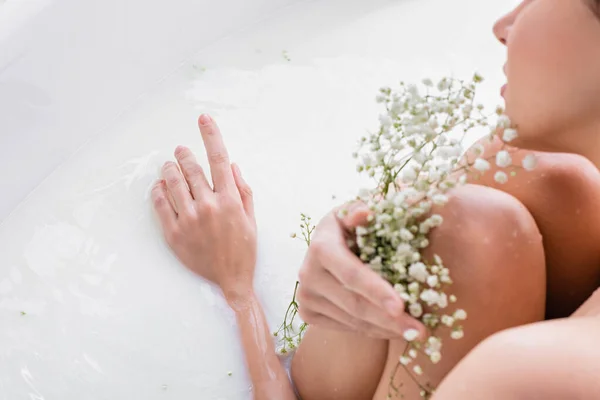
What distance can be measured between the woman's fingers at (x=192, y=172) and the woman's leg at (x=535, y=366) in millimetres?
783

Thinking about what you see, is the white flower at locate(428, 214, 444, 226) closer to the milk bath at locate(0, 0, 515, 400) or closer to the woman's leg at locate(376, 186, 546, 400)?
the woman's leg at locate(376, 186, 546, 400)

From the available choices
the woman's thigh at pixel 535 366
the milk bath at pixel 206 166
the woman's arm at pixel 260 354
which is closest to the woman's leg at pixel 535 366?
the woman's thigh at pixel 535 366

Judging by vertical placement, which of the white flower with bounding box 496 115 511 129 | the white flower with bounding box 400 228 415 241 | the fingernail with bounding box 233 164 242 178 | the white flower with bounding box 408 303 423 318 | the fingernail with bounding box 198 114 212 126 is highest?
the fingernail with bounding box 198 114 212 126

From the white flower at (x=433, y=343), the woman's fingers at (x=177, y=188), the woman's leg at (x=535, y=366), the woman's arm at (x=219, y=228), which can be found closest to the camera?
the woman's leg at (x=535, y=366)

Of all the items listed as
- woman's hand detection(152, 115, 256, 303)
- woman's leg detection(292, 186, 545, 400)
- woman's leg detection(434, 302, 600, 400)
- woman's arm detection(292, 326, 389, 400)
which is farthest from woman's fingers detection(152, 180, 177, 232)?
woman's leg detection(434, 302, 600, 400)

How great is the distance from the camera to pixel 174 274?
1.39 metres

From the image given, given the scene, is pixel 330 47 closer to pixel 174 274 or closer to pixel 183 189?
pixel 183 189

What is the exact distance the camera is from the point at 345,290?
2.82ft

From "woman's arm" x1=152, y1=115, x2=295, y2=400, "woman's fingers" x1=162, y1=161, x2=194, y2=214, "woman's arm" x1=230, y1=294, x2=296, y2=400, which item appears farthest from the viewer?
"woman's fingers" x1=162, y1=161, x2=194, y2=214

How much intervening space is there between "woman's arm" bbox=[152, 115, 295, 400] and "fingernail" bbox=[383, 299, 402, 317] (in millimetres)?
486

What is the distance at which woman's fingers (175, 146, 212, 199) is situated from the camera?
141cm

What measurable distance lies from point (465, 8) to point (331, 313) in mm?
1317

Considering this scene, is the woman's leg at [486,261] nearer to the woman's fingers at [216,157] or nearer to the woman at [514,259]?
the woman at [514,259]

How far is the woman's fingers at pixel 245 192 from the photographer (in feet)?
4.69
